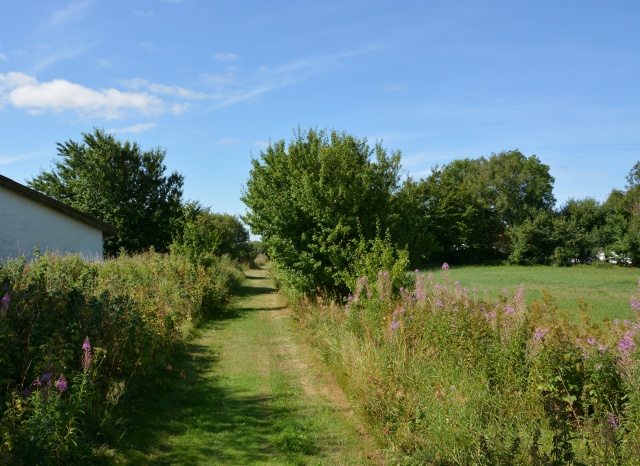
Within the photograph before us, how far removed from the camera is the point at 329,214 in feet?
46.5

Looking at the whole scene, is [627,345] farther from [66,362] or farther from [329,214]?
[329,214]

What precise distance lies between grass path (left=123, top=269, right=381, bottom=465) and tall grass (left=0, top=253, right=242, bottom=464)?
50cm

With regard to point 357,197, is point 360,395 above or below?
below

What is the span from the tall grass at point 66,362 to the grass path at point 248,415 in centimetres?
50

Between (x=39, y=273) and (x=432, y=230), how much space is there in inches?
2094

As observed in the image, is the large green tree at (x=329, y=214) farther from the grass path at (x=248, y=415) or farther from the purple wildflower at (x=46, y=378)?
the purple wildflower at (x=46, y=378)

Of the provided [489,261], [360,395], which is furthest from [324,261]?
[489,261]

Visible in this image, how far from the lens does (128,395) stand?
6.91m

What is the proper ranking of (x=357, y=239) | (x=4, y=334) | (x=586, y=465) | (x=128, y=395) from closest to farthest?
(x=586, y=465)
(x=4, y=334)
(x=128, y=395)
(x=357, y=239)

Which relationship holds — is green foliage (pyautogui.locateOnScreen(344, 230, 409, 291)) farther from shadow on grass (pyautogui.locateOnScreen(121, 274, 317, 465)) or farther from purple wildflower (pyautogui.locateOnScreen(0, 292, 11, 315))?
purple wildflower (pyautogui.locateOnScreen(0, 292, 11, 315))

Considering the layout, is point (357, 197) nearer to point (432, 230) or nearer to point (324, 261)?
point (324, 261)

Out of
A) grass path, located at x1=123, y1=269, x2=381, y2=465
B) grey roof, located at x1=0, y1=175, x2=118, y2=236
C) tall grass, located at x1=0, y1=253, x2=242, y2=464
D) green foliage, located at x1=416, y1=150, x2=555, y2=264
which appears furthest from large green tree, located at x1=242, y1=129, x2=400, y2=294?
green foliage, located at x1=416, y1=150, x2=555, y2=264

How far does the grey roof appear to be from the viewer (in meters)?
18.9

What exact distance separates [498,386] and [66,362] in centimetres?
526
